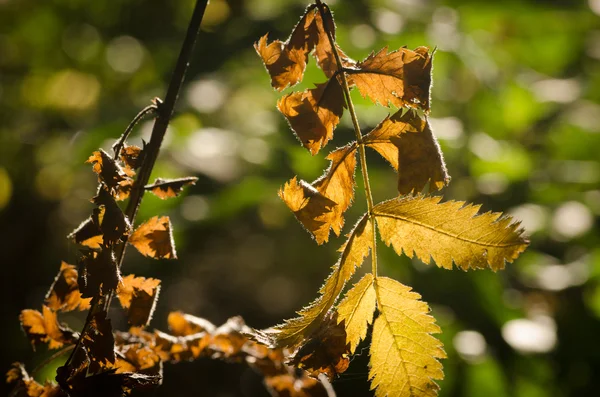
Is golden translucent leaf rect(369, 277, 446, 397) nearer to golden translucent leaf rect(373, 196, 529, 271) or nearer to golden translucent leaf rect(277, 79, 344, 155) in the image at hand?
golden translucent leaf rect(373, 196, 529, 271)

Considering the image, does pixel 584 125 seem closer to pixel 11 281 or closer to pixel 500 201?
pixel 500 201

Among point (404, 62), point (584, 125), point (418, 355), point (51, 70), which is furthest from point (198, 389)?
point (51, 70)

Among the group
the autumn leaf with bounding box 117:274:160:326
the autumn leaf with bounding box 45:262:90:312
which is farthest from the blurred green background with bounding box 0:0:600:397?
the autumn leaf with bounding box 45:262:90:312

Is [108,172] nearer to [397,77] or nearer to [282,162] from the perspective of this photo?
[397,77]

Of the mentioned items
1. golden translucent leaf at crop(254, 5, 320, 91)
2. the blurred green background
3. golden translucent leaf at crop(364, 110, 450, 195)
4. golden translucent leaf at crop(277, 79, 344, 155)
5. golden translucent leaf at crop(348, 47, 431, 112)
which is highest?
golden translucent leaf at crop(254, 5, 320, 91)

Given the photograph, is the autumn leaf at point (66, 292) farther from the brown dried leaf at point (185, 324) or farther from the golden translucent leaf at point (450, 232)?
the golden translucent leaf at point (450, 232)

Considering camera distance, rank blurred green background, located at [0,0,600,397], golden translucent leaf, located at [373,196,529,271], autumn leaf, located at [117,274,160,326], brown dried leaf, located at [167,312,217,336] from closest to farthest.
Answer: golden translucent leaf, located at [373,196,529,271] < autumn leaf, located at [117,274,160,326] < brown dried leaf, located at [167,312,217,336] < blurred green background, located at [0,0,600,397]

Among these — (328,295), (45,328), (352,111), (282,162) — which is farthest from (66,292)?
(282,162)

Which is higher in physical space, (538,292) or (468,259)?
(468,259)
